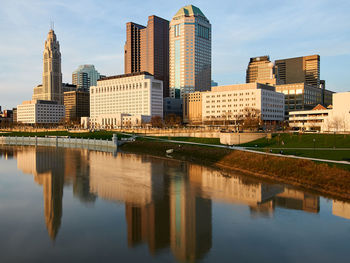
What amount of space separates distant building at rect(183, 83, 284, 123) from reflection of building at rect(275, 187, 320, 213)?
12950 centimetres

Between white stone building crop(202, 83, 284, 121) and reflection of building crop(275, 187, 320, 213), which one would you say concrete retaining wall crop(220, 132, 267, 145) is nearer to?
reflection of building crop(275, 187, 320, 213)

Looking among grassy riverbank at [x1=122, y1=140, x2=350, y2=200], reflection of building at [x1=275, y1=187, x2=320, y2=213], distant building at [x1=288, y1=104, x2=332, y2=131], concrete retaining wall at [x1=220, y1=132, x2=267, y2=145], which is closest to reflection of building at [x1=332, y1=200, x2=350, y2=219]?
reflection of building at [x1=275, y1=187, x2=320, y2=213]

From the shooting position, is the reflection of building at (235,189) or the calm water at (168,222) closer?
the calm water at (168,222)

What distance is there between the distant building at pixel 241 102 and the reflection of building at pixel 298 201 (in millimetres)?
129504

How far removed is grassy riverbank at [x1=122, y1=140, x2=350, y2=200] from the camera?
34.9 m

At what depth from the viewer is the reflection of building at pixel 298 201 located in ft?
99.3

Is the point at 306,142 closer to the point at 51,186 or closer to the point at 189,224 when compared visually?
the point at 189,224

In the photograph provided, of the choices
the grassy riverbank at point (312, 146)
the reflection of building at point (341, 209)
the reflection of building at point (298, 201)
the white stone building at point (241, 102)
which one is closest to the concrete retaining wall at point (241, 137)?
the grassy riverbank at point (312, 146)

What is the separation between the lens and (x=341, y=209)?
1156 inches

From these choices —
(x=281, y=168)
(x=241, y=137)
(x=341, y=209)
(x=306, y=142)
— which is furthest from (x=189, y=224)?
(x=241, y=137)

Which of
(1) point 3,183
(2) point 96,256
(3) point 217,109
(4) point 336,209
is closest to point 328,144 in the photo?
(4) point 336,209

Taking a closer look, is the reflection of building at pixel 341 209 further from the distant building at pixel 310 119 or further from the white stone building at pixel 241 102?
the white stone building at pixel 241 102

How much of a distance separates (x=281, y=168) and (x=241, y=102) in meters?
133

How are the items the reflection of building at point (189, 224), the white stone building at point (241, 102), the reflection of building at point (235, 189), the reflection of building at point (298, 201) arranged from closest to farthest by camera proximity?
the reflection of building at point (189, 224)
the reflection of building at point (298, 201)
the reflection of building at point (235, 189)
the white stone building at point (241, 102)
